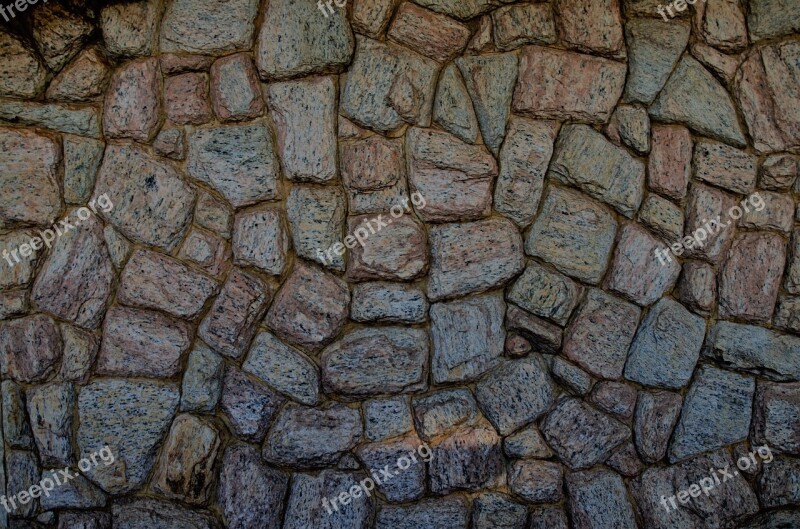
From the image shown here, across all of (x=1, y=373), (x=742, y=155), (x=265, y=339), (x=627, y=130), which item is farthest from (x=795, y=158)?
(x=1, y=373)

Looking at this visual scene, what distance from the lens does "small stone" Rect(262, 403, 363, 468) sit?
328 centimetres

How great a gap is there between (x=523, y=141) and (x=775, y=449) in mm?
1842

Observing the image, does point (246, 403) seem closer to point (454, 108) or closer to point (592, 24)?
point (454, 108)

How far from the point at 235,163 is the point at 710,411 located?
246 centimetres

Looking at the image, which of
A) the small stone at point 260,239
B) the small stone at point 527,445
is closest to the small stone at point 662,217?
the small stone at point 527,445

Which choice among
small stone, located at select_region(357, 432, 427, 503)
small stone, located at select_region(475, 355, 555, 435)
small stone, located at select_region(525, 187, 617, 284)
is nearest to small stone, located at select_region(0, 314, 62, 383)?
small stone, located at select_region(357, 432, 427, 503)

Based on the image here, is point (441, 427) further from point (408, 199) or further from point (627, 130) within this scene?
point (627, 130)

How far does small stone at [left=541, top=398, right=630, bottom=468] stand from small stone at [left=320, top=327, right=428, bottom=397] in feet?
2.16

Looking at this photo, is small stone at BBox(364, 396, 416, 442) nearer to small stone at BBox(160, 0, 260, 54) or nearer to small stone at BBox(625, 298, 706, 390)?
small stone at BBox(625, 298, 706, 390)

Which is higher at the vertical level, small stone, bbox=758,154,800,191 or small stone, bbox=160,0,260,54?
small stone, bbox=160,0,260,54

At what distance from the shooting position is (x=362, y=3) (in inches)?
128

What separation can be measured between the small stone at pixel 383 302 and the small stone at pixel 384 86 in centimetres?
73

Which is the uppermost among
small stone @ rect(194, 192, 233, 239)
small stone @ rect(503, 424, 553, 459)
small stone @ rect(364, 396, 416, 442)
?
small stone @ rect(194, 192, 233, 239)

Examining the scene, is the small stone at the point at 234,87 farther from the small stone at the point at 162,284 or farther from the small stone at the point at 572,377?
the small stone at the point at 572,377
